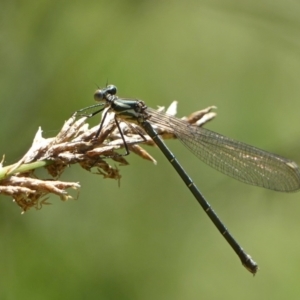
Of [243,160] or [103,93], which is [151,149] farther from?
[103,93]

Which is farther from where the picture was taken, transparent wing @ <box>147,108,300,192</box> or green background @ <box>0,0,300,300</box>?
green background @ <box>0,0,300,300</box>

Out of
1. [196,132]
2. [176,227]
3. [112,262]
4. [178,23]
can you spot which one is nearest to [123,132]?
[196,132]

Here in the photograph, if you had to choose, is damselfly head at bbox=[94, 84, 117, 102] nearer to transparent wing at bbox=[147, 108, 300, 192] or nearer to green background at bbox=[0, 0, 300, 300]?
transparent wing at bbox=[147, 108, 300, 192]

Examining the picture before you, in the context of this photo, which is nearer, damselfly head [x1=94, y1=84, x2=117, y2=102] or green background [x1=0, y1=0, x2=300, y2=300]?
damselfly head [x1=94, y1=84, x2=117, y2=102]

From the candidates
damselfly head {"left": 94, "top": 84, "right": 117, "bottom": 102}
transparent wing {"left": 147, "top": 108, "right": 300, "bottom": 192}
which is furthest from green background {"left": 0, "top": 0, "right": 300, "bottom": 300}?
transparent wing {"left": 147, "top": 108, "right": 300, "bottom": 192}

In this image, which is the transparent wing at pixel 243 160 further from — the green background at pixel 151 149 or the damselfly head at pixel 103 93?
the green background at pixel 151 149

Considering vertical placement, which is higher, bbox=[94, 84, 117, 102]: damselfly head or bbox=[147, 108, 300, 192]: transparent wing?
bbox=[94, 84, 117, 102]: damselfly head

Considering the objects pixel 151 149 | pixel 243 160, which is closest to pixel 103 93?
pixel 243 160

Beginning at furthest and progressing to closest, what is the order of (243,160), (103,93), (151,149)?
(151,149) < (243,160) < (103,93)

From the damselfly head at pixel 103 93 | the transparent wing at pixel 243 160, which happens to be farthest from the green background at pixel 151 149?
the transparent wing at pixel 243 160

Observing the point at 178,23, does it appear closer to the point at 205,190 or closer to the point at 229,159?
the point at 205,190
